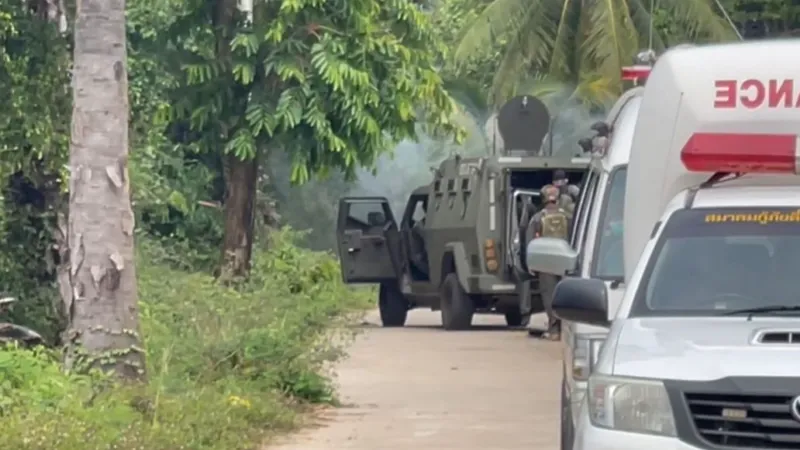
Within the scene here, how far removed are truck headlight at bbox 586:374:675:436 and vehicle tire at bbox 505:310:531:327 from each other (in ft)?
52.5

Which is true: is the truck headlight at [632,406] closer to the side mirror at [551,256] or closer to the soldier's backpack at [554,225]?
the side mirror at [551,256]

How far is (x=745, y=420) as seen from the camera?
21.6ft

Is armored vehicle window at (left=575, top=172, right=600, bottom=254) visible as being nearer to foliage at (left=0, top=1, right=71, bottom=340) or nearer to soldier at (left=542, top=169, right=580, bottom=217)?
foliage at (left=0, top=1, right=71, bottom=340)

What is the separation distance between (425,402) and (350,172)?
941 centimetres

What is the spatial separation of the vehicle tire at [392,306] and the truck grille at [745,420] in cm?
1868

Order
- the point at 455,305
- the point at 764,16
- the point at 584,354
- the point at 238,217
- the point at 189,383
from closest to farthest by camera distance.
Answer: the point at 584,354 → the point at 189,383 → the point at 455,305 → the point at 764,16 → the point at 238,217

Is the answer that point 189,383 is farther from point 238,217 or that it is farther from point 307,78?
point 238,217

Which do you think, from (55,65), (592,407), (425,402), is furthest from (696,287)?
(55,65)

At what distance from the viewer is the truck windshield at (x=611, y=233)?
10.2m

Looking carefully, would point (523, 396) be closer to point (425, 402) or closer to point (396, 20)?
point (425, 402)

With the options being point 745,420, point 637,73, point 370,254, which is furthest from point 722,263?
point 370,254

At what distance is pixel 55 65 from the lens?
686 inches

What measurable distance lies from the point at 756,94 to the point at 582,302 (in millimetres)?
1535

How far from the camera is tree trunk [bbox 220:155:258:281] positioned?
24453mm
